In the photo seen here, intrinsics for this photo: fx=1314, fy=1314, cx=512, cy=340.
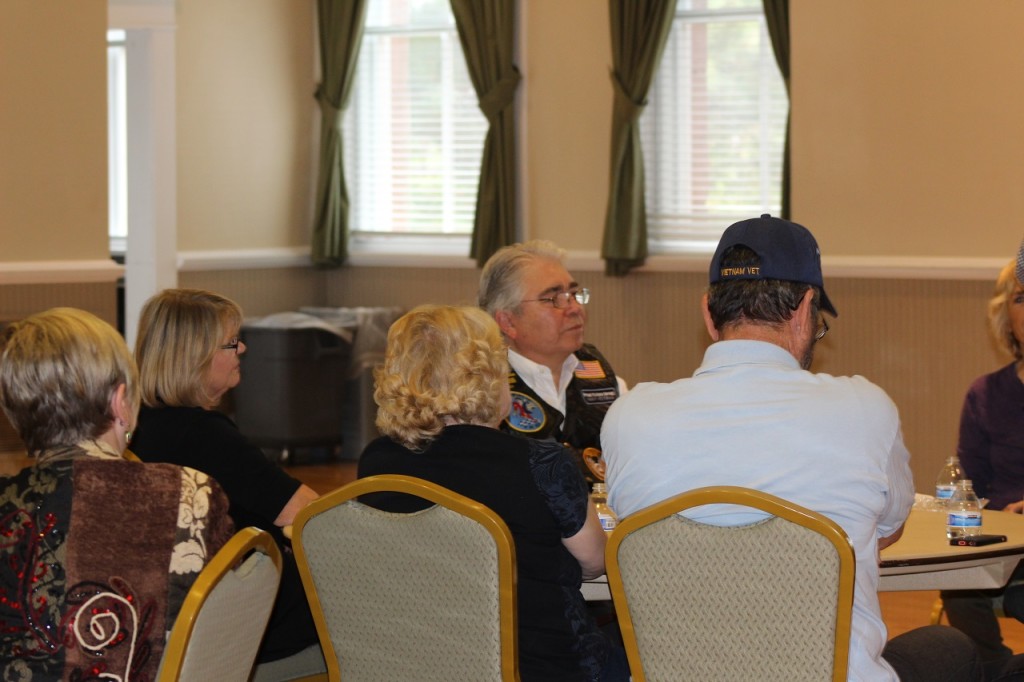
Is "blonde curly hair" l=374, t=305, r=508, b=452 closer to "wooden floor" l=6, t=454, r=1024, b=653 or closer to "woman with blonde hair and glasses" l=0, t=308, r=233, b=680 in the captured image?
"woman with blonde hair and glasses" l=0, t=308, r=233, b=680

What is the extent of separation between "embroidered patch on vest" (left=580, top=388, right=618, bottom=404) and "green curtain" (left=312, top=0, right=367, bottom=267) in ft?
16.0

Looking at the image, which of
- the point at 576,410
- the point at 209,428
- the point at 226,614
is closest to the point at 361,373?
the point at 576,410

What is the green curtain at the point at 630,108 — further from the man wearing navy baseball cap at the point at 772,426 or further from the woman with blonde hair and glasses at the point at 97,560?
the woman with blonde hair and glasses at the point at 97,560

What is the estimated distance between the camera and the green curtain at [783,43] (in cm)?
688

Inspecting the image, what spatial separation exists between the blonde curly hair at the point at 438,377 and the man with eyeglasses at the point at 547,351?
1.02 m

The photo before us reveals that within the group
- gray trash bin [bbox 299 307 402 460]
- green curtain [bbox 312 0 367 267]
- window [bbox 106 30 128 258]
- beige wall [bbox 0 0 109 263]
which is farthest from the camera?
window [bbox 106 30 128 258]

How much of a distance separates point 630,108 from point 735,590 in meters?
5.45

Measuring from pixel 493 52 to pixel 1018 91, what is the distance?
3.06 m

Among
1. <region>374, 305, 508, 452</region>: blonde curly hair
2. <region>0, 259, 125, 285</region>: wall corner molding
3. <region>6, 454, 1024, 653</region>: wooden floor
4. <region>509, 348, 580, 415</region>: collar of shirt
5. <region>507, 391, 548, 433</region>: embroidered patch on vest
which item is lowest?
<region>6, 454, 1024, 653</region>: wooden floor

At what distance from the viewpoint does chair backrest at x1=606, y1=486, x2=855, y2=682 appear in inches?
80.4

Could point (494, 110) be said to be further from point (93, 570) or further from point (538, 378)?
point (93, 570)

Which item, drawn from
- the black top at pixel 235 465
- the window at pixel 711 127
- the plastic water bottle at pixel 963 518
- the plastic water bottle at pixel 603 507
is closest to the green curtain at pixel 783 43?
the window at pixel 711 127

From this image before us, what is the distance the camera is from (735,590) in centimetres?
211

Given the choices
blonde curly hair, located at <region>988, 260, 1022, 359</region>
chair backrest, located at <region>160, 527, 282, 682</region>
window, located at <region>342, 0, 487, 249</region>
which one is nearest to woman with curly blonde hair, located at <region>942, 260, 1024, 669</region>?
blonde curly hair, located at <region>988, 260, 1022, 359</region>
